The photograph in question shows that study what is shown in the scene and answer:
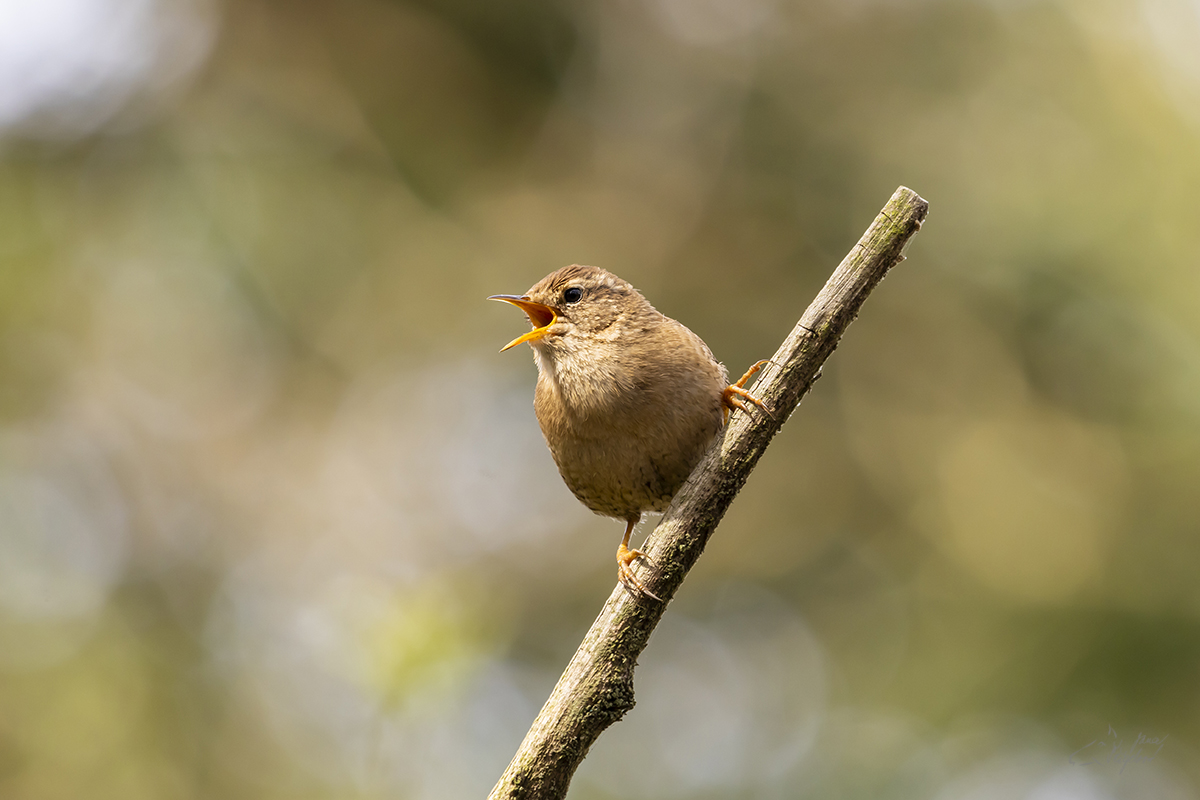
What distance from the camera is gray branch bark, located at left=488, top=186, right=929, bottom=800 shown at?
209 cm

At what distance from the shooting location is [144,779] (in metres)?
7.13

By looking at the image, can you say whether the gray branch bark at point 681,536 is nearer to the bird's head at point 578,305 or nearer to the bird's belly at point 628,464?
the bird's belly at point 628,464

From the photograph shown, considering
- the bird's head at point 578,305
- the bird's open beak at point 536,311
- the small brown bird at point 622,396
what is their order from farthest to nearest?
the bird's open beak at point 536,311, the bird's head at point 578,305, the small brown bird at point 622,396

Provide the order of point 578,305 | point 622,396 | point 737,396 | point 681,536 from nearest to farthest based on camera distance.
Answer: point 681,536, point 737,396, point 622,396, point 578,305

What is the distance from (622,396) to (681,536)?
740 millimetres

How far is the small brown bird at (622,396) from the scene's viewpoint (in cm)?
275

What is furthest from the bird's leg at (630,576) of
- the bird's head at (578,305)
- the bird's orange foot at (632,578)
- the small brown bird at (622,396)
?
the bird's head at (578,305)

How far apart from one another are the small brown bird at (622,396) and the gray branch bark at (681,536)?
0.38 meters

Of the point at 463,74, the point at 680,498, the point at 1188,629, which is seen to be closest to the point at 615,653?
the point at 680,498

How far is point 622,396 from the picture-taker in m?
2.78

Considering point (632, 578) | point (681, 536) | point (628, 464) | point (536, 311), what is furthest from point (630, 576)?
point (536, 311)

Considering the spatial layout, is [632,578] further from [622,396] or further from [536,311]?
[536,311]

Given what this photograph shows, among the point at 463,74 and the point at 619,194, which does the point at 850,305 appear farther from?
the point at 463,74

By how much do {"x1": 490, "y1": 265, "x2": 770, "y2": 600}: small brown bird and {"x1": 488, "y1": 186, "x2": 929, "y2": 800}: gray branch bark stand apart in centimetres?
38
